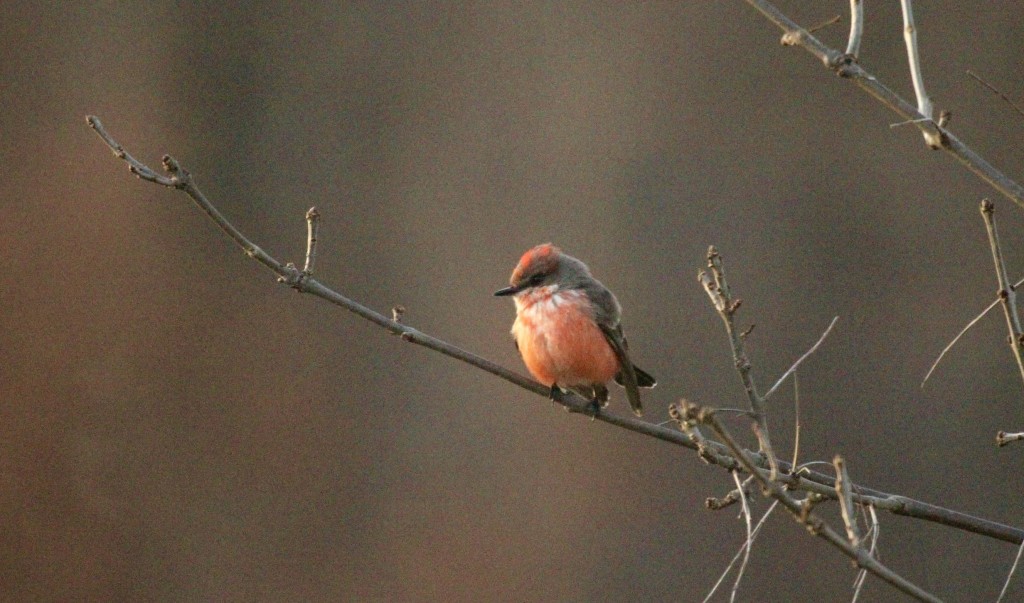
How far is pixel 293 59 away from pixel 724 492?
345cm

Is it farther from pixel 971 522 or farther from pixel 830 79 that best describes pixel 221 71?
pixel 971 522

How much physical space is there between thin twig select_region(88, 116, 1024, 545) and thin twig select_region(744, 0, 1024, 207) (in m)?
0.71

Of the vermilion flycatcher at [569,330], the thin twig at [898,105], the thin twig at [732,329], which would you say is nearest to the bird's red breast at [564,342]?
the vermilion flycatcher at [569,330]

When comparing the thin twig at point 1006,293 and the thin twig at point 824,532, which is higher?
the thin twig at point 1006,293

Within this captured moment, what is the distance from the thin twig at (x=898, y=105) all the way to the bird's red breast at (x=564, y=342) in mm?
1794

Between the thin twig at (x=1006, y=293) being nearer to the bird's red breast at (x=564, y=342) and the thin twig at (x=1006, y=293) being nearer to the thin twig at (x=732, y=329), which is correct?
the thin twig at (x=732, y=329)

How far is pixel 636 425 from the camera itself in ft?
9.30

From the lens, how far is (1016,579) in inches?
226

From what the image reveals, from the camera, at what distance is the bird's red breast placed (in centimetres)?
387

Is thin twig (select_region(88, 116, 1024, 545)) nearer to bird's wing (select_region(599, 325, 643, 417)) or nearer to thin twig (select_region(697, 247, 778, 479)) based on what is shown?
thin twig (select_region(697, 247, 778, 479))

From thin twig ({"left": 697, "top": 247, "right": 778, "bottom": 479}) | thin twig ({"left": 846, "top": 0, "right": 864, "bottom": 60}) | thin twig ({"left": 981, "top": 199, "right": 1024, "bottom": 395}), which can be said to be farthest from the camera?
thin twig ({"left": 697, "top": 247, "right": 778, "bottom": 479})

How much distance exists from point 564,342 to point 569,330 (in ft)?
0.20

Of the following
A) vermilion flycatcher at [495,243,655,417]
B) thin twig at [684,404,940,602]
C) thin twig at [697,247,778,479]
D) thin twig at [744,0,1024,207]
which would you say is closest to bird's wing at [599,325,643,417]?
vermilion flycatcher at [495,243,655,417]

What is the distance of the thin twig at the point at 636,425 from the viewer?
2.39 m
